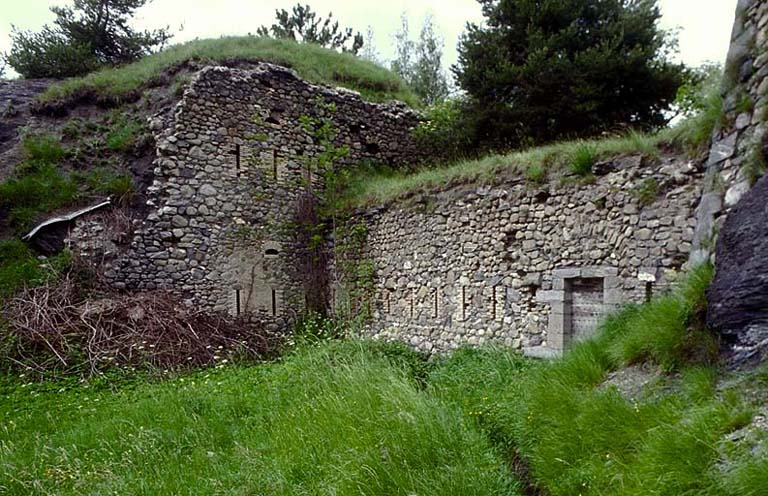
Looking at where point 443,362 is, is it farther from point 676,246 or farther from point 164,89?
point 164,89

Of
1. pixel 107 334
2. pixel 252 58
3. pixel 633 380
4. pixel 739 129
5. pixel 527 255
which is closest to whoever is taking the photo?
pixel 633 380

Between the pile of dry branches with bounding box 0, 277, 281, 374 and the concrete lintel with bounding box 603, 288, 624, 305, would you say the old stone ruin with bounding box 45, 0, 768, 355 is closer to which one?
the concrete lintel with bounding box 603, 288, 624, 305

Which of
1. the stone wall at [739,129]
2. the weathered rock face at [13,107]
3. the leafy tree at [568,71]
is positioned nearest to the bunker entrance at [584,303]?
the stone wall at [739,129]

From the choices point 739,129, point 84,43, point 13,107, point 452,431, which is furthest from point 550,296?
point 84,43

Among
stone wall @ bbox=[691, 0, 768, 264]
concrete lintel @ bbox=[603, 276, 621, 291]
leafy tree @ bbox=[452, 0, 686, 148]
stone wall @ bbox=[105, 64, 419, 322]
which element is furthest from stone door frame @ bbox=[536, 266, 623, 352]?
stone wall @ bbox=[105, 64, 419, 322]

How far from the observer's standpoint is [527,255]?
8148 mm

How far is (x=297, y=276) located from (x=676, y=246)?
788cm

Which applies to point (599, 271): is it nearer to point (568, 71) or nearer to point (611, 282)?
point (611, 282)

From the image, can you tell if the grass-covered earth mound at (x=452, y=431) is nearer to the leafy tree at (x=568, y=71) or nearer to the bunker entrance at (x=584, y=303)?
the bunker entrance at (x=584, y=303)

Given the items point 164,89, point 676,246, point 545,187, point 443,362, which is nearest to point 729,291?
point 676,246

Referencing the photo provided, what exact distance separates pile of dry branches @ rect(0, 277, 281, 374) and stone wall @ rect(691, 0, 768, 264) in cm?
742

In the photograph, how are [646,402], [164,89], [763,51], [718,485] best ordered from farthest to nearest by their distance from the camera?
[164,89], [763,51], [646,402], [718,485]

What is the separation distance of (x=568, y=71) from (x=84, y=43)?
15.1 metres

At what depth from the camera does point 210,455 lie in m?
4.96
